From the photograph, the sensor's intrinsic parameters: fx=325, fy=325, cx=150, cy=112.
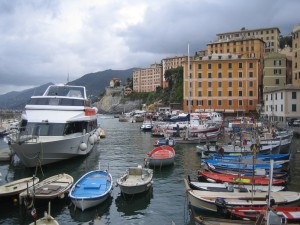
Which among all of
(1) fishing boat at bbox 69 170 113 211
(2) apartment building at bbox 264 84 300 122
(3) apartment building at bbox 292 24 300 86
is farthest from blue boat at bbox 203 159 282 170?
(3) apartment building at bbox 292 24 300 86

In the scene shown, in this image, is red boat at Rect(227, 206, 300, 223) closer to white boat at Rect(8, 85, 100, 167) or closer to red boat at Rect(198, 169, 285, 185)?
red boat at Rect(198, 169, 285, 185)

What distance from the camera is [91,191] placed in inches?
722

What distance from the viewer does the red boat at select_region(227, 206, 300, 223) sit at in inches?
557

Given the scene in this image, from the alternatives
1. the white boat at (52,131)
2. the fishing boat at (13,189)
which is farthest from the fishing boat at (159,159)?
the fishing boat at (13,189)

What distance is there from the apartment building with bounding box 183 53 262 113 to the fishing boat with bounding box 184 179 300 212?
6128 centimetres

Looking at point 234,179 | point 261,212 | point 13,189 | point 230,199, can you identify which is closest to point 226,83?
point 234,179

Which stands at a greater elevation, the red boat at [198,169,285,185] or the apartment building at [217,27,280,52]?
the apartment building at [217,27,280,52]

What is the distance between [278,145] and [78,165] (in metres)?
20.2

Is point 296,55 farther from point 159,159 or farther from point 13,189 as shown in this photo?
point 13,189

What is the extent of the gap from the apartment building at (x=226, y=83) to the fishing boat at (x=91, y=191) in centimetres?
5893

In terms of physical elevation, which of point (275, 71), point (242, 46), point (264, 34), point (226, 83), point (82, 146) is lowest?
point (82, 146)

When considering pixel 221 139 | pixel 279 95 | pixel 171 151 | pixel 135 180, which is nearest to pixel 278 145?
pixel 171 151

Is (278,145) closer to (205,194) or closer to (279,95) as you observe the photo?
(205,194)

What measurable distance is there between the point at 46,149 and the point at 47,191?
843cm
